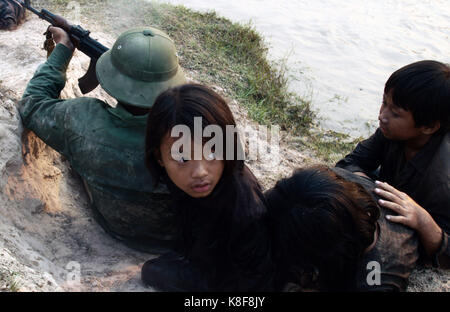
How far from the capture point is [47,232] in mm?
2418

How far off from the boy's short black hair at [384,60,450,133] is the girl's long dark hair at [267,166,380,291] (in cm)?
68

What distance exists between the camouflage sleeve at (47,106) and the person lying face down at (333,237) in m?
1.11

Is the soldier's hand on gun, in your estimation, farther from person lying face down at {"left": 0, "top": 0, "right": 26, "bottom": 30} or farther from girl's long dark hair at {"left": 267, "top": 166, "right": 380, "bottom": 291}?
person lying face down at {"left": 0, "top": 0, "right": 26, "bottom": 30}

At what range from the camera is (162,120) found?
5.82 feet

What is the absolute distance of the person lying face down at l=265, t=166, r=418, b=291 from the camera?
1748 mm

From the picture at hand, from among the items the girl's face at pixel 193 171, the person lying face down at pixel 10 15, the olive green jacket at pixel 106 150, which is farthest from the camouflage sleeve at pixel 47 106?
the person lying face down at pixel 10 15

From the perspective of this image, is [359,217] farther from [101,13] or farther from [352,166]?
[101,13]

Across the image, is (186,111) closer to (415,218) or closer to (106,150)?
(106,150)

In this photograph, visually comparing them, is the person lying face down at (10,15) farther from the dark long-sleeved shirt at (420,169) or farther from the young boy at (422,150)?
the young boy at (422,150)

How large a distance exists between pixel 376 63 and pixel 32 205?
4934 mm

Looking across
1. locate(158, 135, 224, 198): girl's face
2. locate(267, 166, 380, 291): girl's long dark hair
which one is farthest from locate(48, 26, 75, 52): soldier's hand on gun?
locate(267, 166, 380, 291): girl's long dark hair

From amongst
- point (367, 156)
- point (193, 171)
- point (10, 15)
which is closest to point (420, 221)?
point (367, 156)

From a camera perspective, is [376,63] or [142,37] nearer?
[142,37]
